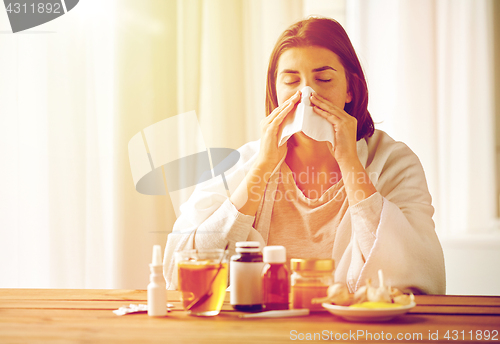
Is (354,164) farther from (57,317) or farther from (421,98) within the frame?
(57,317)

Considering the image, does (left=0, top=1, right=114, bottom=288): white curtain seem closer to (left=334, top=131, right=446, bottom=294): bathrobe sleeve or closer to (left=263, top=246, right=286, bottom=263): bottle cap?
(left=334, top=131, right=446, bottom=294): bathrobe sleeve

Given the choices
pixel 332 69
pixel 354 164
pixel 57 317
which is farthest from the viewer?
pixel 332 69

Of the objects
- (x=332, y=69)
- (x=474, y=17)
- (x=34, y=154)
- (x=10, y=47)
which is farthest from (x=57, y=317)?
(x=474, y=17)

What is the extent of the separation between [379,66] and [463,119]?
0.38 m

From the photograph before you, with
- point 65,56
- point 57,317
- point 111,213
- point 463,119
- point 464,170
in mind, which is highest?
point 65,56

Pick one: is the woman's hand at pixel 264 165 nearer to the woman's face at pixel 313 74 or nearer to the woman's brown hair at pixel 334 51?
the woman's face at pixel 313 74

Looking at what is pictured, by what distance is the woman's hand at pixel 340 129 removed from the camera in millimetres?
1261

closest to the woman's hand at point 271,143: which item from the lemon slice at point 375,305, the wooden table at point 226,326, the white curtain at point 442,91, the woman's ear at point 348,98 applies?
the woman's ear at point 348,98

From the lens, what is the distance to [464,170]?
1666 millimetres

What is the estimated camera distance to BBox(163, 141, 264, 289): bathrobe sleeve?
1237 mm

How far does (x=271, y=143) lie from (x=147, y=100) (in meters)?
0.70

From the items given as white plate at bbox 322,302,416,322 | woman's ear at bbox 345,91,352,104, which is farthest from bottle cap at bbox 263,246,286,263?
woman's ear at bbox 345,91,352,104

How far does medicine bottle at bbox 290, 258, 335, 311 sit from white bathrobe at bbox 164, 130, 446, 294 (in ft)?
1.27

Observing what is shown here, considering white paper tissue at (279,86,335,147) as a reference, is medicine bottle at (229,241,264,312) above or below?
below
